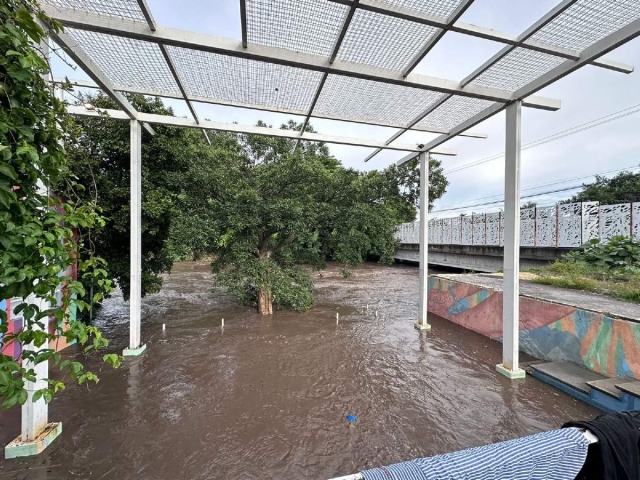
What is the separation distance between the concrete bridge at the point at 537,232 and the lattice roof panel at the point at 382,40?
5996mm

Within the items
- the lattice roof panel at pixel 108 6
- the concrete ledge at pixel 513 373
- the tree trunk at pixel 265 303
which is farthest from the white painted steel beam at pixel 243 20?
the tree trunk at pixel 265 303

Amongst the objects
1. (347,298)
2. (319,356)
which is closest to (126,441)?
(319,356)

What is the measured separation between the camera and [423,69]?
9.86 ft

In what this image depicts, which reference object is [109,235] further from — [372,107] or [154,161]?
[372,107]

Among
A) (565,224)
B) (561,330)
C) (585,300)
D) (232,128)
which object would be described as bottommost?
(561,330)

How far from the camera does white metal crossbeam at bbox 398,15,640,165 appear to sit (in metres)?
2.29

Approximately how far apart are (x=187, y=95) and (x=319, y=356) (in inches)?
161

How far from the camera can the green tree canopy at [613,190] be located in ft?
59.9

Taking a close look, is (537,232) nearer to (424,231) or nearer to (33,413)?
(424,231)

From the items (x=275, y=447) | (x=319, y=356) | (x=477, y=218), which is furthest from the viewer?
(x=477, y=218)

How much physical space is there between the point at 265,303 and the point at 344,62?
5.45 meters

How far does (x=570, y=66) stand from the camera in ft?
8.99

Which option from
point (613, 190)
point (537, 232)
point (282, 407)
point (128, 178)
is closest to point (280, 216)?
point (128, 178)

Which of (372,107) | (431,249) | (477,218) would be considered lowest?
(431,249)
